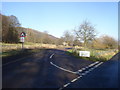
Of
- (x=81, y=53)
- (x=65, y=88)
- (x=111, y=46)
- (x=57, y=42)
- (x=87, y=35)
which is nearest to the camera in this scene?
(x=65, y=88)

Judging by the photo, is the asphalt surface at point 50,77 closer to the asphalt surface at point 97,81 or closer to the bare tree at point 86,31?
the asphalt surface at point 97,81

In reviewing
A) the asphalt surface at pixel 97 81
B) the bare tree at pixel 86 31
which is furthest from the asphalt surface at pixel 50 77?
the bare tree at pixel 86 31

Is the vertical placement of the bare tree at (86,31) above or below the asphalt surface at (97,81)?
above

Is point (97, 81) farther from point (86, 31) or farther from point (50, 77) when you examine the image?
point (86, 31)

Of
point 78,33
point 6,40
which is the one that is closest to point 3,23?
point 6,40

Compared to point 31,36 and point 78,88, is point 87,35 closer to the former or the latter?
point 78,88

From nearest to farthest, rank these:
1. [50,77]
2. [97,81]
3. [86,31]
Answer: [97,81] → [50,77] → [86,31]

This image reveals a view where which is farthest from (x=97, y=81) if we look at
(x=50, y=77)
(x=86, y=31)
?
(x=86, y=31)

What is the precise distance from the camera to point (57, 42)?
230ft

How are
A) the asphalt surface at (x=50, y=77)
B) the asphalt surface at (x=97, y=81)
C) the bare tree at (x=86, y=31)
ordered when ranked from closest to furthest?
1. the asphalt surface at (x=50, y=77)
2. the asphalt surface at (x=97, y=81)
3. the bare tree at (x=86, y=31)

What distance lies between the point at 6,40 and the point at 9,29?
3778 millimetres

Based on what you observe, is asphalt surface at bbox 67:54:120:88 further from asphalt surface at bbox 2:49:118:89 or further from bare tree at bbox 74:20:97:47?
bare tree at bbox 74:20:97:47

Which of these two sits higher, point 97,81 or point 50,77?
point 50,77

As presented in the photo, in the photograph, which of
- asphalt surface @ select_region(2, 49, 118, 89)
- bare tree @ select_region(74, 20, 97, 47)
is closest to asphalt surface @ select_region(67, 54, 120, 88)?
asphalt surface @ select_region(2, 49, 118, 89)
